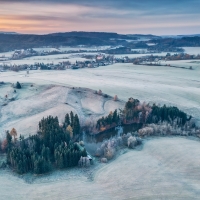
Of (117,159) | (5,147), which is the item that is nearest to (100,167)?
(117,159)

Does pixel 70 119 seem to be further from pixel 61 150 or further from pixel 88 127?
pixel 61 150

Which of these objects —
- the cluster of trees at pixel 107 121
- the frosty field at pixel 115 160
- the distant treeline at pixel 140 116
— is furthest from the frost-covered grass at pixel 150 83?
the cluster of trees at pixel 107 121

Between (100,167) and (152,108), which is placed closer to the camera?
(100,167)

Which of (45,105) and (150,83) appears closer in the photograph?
(45,105)

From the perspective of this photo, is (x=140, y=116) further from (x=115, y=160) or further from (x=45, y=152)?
(x=45, y=152)

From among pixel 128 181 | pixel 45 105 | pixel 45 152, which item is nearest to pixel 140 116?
pixel 45 105
